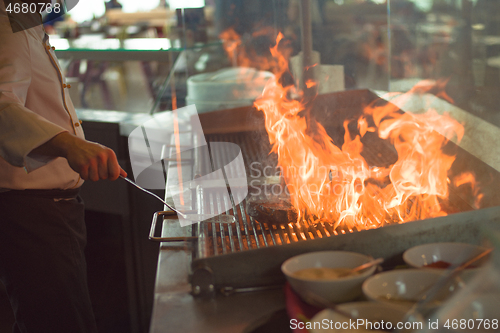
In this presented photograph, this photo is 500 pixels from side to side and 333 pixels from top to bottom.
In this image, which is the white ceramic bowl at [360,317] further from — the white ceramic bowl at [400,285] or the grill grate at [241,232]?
the grill grate at [241,232]

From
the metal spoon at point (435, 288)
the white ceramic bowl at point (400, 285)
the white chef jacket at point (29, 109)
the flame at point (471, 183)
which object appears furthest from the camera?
the flame at point (471, 183)

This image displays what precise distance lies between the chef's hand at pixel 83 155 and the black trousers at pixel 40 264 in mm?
426

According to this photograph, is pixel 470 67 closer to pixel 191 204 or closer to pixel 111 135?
pixel 191 204

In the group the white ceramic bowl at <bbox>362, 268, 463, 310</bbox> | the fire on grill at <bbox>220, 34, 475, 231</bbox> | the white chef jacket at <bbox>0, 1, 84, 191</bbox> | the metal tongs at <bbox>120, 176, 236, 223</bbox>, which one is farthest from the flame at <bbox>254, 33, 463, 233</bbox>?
the white chef jacket at <bbox>0, 1, 84, 191</bbox>

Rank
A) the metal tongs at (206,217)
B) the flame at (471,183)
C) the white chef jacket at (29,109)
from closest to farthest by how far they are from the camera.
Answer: the white chef jacket at (29,109), the metal tongs at (206,217), the flame at (471,183)

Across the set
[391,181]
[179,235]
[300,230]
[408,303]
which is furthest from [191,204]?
[408,303]

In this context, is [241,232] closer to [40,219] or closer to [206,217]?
[206,217]

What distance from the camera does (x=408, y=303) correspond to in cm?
77

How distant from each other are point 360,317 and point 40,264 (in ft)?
3.53

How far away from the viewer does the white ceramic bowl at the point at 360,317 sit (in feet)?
2.38

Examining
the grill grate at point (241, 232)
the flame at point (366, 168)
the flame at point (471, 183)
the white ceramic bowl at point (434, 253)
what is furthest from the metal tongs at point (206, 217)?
the flame at point (471, 183)

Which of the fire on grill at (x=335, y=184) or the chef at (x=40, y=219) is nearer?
the fire on grill at (x=335, y=184)

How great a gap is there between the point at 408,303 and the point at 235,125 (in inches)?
71.0

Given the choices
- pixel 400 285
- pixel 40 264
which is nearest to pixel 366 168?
pixel 400 285
